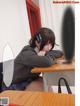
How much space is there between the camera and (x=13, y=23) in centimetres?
175

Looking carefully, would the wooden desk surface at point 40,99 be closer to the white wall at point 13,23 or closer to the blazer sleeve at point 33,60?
the blazer sleeve at point 33,60

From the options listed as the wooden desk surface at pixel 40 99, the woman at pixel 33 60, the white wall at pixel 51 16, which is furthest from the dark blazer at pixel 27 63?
the wooden desk surface at pixel 40 99

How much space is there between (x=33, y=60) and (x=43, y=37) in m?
0.19

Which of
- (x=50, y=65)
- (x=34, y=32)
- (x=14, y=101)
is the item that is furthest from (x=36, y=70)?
(x=14, y=101)

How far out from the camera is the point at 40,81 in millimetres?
1683

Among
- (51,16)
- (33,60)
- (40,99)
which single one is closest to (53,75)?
(33,60)

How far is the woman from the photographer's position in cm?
160

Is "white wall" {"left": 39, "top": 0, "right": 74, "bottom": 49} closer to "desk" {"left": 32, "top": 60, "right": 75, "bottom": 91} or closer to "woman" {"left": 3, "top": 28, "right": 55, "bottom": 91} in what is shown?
"woman" {"left": 3, "top": 28, "right": 55, "bottom": 91}

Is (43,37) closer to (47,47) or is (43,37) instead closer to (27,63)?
(47,47)

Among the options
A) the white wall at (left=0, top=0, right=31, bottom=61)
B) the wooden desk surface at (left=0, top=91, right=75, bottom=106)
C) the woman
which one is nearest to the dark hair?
the woman

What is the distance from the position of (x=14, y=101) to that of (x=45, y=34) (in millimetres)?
878

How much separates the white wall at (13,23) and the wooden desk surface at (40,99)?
2.67ft
